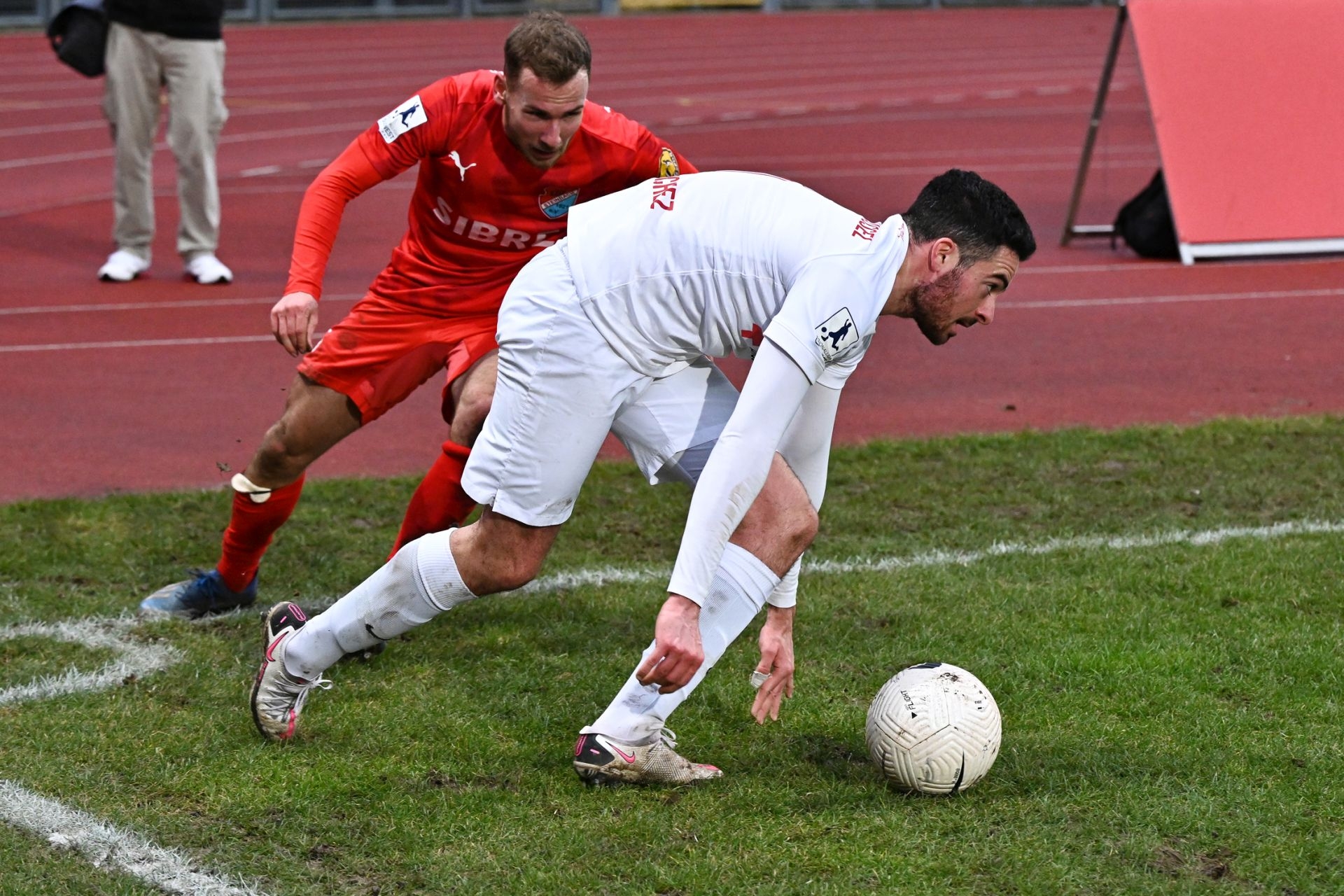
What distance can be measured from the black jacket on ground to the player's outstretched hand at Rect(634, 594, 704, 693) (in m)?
7.19

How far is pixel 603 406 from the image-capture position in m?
3.77

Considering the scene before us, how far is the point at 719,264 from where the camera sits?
3641mm

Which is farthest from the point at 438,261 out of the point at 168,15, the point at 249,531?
the point at 168,15

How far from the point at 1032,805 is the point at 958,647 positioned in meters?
1.01

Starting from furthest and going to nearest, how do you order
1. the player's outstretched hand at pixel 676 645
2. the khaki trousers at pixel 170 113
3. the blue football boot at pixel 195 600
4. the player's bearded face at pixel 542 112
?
the khaki trousers at pixel 170 113 → the blue football boot at pixel 195 600 → the player's bearded face at pixel 542 112 → the player's outstretched hand at pixel 676 645

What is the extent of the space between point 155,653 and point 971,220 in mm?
2756

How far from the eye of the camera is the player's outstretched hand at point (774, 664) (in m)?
3.82

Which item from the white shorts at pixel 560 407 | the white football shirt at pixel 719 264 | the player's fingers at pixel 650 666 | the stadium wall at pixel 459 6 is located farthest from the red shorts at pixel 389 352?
the stadium wall at pixel 459 6

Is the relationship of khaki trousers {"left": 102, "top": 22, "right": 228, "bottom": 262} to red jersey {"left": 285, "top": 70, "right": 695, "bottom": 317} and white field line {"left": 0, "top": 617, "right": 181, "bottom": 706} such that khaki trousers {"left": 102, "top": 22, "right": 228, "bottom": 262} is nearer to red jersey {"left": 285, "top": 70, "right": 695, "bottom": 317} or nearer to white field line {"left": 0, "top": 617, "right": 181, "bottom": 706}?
red jersey {"left": 285, "top": 70, "right": 695, "bottom": 317}

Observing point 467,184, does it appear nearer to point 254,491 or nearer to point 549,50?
point 549,50

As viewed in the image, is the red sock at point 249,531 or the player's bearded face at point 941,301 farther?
the red sock at point 249,531

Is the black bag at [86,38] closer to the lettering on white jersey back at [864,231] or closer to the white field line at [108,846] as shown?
the white field line at [108,846]

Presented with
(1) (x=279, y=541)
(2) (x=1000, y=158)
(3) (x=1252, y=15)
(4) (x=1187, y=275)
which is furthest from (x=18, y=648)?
(2) (x=1000, y=158)

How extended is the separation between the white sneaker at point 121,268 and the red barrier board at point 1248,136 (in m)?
6.78
